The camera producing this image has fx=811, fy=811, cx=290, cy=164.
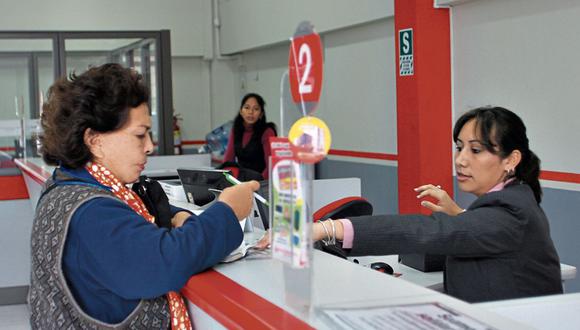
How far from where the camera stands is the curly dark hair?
6.42 feet

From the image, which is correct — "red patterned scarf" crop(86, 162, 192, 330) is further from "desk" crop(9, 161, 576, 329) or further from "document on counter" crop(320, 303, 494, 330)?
"document on counter" crop(320, 303, 494, 330)

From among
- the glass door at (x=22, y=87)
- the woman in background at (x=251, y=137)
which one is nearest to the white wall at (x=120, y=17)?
the glass door at (x=22, y=87)

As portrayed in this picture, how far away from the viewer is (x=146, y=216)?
2.09 meters

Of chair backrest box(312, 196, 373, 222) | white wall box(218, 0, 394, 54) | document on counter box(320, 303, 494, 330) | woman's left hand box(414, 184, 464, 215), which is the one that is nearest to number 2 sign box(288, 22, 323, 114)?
document on counter box(320, 303, 494, 330)

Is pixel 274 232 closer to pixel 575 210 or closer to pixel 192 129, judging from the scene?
pixel 575 210

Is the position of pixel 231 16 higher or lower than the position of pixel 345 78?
higher

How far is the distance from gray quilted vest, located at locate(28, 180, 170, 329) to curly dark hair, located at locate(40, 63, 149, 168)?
0.10 m

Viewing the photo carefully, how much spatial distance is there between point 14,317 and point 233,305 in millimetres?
4571

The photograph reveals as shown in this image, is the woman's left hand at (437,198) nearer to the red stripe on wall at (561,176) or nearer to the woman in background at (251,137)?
the red stripe on wall at (561,176)

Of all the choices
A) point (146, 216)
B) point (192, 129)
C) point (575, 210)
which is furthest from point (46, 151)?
point (192, 129)

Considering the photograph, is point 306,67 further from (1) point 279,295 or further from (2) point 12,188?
(2) point 12,188

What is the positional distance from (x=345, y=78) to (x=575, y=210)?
3.48 meters

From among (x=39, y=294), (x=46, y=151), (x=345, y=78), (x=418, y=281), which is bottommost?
(x=418, y=281)

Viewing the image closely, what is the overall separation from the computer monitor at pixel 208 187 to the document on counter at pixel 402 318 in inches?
62.2
